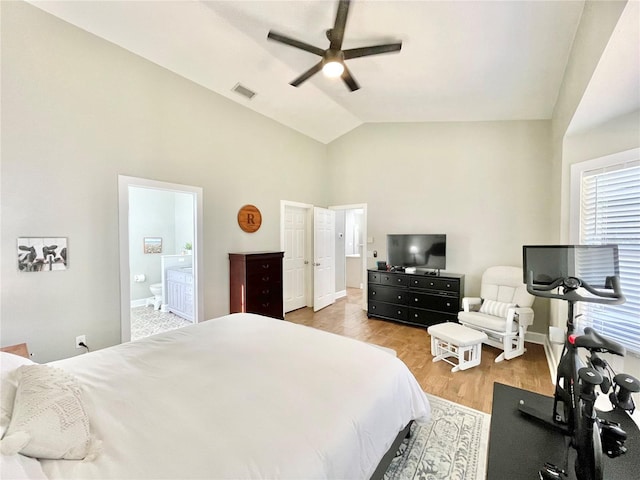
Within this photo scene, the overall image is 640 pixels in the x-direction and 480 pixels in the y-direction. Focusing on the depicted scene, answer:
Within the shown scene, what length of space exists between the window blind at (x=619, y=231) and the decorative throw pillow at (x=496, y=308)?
865 millimetres

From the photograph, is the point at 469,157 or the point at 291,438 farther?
the point at 469,157

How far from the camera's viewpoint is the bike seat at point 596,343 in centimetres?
114

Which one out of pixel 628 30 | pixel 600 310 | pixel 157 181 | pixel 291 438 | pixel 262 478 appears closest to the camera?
pixel 262 478

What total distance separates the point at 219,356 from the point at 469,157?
433 centimetres

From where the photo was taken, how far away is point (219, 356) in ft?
5.28

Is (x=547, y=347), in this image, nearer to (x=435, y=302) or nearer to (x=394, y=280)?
(x=435, y=302)

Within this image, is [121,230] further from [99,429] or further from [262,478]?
[262,478]

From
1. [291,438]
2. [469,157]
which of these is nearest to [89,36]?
[291,438]

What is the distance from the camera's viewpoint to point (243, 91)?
367cm

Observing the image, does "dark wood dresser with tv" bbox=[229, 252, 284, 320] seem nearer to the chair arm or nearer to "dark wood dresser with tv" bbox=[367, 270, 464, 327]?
"dark wood dresser with tv" bbox=[367, 270, 464, 327]

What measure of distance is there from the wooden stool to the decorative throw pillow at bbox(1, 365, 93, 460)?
2.89 m

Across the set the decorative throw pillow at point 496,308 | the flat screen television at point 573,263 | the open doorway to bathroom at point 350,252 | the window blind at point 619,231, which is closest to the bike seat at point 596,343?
the flat screen television at point 573,263

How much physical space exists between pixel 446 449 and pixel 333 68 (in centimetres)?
308

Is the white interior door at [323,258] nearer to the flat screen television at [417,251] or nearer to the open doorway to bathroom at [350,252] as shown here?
the open doorway to bathroom at [350,252]
